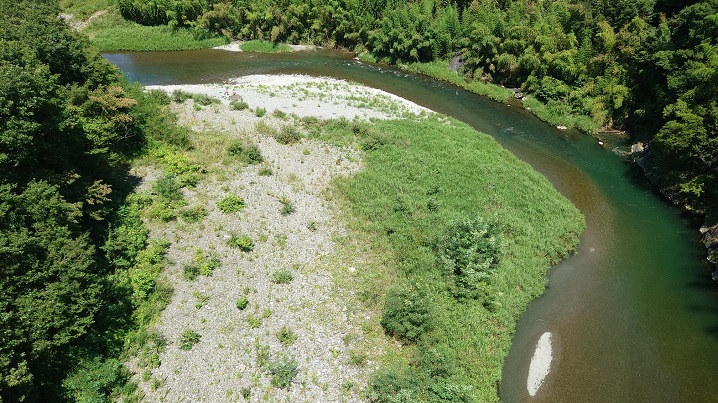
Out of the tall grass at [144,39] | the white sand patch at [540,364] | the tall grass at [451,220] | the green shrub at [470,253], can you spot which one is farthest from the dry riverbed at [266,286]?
the tall grass at [144,39]

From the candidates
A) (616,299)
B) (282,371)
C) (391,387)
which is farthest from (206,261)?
(616,299)

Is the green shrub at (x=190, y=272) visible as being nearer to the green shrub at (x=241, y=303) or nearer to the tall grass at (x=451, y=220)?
the green shrub at (x=241, y=303)

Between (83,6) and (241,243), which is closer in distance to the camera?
(241,243)

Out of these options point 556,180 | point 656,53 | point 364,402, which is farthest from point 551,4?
point 364,402

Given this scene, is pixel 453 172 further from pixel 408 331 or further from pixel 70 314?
pixel 70 314

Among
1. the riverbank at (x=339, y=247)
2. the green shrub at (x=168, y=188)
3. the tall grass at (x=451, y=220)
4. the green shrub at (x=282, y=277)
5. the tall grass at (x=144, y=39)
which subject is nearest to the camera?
the riverbank at (x=339, y=247)

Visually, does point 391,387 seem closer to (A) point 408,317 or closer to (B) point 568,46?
(A) point 408,317
